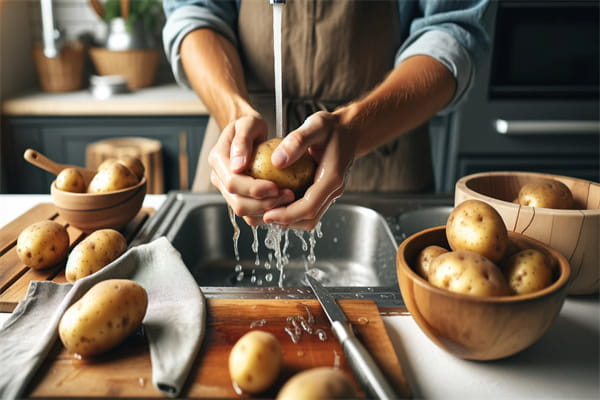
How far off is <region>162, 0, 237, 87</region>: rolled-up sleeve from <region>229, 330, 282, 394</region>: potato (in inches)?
34.2

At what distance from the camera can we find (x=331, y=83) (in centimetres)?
135

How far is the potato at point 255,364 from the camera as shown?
0.54 meters

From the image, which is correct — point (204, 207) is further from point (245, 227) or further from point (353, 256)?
point (353, 256)

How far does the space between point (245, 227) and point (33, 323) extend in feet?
1.93

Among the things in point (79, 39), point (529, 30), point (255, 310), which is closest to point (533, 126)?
point (529, 30)

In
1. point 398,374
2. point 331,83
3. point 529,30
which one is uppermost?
point 529,30

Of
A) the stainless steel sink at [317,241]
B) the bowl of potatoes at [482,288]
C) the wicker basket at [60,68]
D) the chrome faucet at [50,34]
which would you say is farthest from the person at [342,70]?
the wicker basket at [60,68]

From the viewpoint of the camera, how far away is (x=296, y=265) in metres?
1.19

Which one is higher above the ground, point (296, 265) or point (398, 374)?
point (398, 374)

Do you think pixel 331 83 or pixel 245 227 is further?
pixel 331 83

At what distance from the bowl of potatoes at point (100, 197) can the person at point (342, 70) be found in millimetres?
212

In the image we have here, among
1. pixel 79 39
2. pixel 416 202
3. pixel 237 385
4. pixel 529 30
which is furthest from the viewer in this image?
pixel 79 39

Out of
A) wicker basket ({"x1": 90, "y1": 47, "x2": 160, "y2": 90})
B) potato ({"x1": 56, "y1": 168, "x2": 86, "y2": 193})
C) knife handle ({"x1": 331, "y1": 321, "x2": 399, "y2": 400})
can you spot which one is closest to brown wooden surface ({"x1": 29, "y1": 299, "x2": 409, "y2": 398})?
knife handle ({"x1": 331, "y1": 321, "x2": 399, "y2": 400})

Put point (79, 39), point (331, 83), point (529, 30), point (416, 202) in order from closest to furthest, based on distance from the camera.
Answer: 1. point (416, 202)
2. point (331, 83)
3. point (529, 30)
4. point (79, 39)
